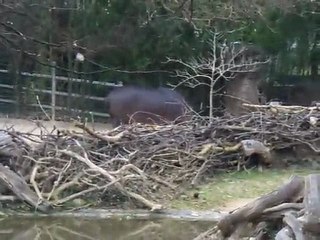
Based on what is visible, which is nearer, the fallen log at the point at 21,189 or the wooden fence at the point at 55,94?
the fallen log at the point at 21,189

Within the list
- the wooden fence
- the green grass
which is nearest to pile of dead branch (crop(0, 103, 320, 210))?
the green grass

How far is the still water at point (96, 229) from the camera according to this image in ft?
19.8

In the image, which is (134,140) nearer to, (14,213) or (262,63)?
(14,213)

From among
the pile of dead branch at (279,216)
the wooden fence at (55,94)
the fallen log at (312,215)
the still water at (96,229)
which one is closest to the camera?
the fallen log at (312,215)

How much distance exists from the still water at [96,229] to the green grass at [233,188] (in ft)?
2.00

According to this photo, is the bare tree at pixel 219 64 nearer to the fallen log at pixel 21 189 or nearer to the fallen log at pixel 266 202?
the fallen log at pixel 21 189

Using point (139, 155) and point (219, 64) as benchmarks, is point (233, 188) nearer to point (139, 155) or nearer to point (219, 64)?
point (139, 155)

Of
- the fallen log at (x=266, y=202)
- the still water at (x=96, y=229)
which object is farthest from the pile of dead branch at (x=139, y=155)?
the fallen log at (x=266, y=202)

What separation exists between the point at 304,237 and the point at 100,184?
395 cm

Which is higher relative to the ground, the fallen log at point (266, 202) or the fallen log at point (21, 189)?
the fallen log at point (266, 202)

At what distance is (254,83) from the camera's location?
1312cm

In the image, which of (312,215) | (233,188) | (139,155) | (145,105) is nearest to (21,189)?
(139,155)

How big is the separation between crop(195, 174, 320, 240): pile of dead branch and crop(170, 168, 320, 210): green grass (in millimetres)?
2139

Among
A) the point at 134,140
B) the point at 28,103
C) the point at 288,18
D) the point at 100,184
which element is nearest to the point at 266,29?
the point at 288,18
